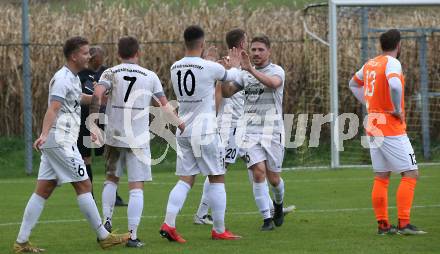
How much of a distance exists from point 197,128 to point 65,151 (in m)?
1.49

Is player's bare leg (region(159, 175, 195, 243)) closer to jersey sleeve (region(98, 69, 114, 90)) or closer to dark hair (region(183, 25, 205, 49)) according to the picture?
jersey sleeve (region(98, 69, 114, 90))

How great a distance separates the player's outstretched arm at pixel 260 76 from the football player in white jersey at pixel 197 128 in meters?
0.10

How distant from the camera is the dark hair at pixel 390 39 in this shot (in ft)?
36.0

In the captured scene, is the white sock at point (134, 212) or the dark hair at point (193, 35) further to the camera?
the dark hair at point (193, 35)

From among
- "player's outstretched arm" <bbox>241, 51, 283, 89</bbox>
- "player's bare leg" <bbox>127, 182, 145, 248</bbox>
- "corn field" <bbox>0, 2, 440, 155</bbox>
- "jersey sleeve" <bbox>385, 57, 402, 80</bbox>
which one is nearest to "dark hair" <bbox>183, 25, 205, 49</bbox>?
"player's outstretched arm" <bbox>241, 51, 283, 89</bbox>

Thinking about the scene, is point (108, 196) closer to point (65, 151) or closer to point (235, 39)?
point (65, 151)

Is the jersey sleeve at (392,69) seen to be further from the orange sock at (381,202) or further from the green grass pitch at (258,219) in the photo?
the green grass pitch at (258,219)

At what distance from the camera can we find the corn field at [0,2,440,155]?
22.2 metres

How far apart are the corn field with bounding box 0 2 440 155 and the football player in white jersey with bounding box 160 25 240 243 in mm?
11162

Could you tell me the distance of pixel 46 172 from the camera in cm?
1002

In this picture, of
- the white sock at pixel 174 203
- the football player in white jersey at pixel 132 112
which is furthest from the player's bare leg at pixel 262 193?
the football player in white jersey at pixel 132 112

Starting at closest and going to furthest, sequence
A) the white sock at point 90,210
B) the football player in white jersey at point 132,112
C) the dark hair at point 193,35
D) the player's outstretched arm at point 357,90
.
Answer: the white sock at point 90,210 → the football player in white jersey at point 132,112 → the dark hair at point 193,35 → the player's outstretched arm at point 357,90

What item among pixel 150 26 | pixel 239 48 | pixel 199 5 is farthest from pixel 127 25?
pixel 239 48

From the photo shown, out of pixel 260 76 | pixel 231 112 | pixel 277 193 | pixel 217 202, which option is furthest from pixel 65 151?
pixel 231 112
